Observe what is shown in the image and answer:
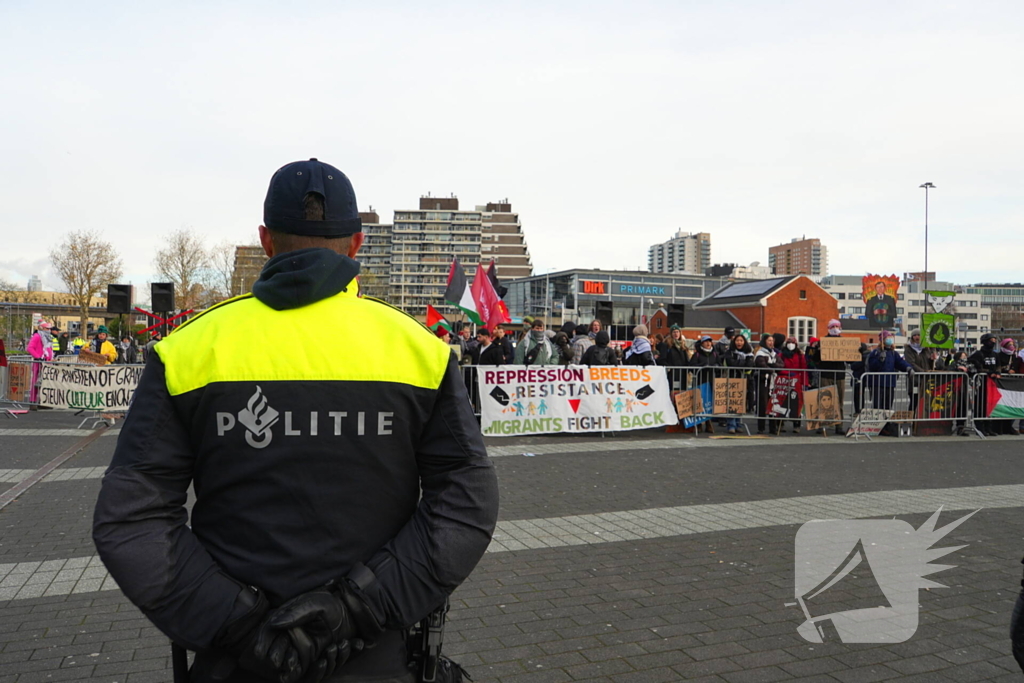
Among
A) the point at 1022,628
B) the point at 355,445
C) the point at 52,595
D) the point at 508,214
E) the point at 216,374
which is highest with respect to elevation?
the point at 508,214

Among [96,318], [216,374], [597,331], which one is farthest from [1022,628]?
[96,318]

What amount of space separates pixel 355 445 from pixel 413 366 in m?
0.23

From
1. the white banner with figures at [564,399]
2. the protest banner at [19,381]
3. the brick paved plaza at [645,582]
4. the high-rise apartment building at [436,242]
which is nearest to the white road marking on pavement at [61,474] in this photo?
the brick paved plaza at [645,582]

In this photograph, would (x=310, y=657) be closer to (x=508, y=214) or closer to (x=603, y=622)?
(x=603, y=622)

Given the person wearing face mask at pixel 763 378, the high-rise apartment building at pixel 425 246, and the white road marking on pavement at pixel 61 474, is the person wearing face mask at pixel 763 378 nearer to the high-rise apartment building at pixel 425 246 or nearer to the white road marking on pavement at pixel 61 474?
the white road marking on pavement at pixel 61 474

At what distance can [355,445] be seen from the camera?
1.87 m

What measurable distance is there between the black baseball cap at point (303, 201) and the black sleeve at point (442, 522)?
0.46 metres

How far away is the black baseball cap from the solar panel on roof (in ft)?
323

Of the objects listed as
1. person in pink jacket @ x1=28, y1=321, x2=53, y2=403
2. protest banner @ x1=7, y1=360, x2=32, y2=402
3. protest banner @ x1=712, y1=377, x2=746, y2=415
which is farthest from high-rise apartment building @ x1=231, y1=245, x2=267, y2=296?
protest banner @ x1=712, y1=377, x2=746, y2=415

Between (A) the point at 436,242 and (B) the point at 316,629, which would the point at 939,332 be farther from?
(A) the point at 436,242

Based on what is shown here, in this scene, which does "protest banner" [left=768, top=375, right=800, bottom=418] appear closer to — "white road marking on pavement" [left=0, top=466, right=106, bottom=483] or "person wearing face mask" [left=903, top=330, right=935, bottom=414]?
"person wearing face mask" [left=903, top=330, right=935, bottom=414]

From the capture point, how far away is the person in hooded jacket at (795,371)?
47.8 feet

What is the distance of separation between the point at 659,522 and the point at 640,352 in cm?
800

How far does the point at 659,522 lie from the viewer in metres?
7.24
